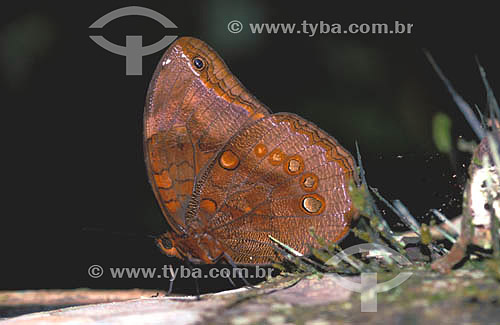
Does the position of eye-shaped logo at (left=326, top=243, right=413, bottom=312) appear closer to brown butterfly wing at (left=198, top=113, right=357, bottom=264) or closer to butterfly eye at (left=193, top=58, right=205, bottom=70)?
brown butterfly wing at (left=198, top=113, right=357, bottom=264)

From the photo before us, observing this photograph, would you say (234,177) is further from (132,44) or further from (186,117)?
(132,44)

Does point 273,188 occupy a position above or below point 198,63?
below

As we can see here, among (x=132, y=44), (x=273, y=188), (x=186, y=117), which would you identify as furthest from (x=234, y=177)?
(x=132, y=44)

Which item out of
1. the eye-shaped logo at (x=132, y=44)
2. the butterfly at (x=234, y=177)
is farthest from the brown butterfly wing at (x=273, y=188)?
the eye-shaped logo at (x=132, y=44)

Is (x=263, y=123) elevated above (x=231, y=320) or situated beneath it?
elevated above

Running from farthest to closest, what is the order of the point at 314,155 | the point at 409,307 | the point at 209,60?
the point at 209,60, the point at 314,155, the point at 409,307

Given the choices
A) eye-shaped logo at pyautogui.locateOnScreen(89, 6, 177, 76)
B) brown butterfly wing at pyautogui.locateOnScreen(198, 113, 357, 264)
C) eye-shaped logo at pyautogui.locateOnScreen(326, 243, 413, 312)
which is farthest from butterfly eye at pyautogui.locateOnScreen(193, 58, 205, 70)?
eye-shaped logo at pyautogui.locateOnScreen(326, 243, 413, 312)

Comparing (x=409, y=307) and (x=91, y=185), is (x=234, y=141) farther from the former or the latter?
(x=91, y=185)

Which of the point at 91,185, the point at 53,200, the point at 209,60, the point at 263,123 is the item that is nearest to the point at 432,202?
the point at 263,123
